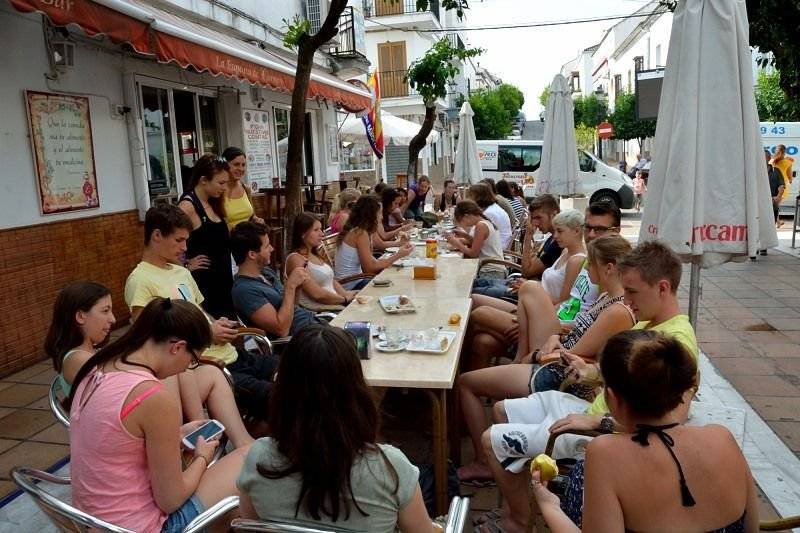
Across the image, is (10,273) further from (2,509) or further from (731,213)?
(731,213)

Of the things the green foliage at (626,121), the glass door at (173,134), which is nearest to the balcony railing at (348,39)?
the glass door at (173,134)

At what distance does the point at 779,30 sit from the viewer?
6844 mm

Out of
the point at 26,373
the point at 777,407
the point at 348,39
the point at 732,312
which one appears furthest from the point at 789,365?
the point at 348,39

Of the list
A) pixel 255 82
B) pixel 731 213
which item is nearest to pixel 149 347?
pixel 731 213

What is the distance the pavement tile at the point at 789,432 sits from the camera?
11.3ft

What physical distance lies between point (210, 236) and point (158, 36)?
2.12 m

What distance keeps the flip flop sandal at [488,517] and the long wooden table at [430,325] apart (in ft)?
0.57

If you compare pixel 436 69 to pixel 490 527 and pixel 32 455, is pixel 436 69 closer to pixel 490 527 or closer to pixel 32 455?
pixel 32 455

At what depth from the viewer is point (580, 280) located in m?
3.78

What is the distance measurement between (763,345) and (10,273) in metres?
6.09

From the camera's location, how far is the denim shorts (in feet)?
6.33

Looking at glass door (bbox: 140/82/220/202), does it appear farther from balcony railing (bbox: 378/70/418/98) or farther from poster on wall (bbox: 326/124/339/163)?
balcony railing (bbox: 378/70/418/98)

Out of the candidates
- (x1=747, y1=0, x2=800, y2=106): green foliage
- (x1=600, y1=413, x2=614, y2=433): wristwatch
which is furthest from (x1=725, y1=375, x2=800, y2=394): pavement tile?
(x1=747, y1=0, x2=800, y2=106): green foliage

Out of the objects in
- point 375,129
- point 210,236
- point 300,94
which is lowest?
point 210,236
